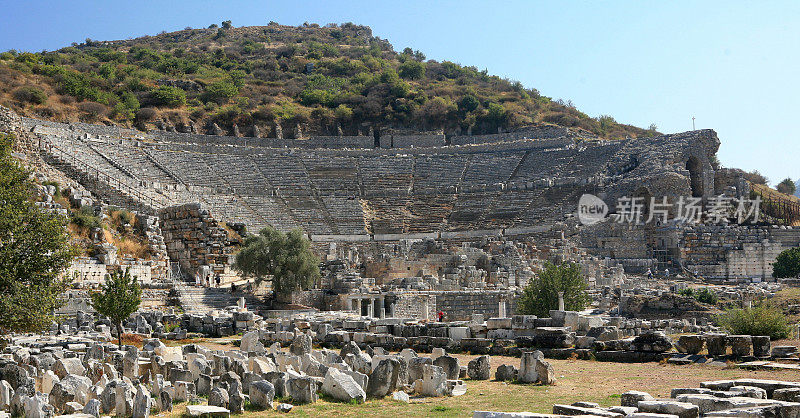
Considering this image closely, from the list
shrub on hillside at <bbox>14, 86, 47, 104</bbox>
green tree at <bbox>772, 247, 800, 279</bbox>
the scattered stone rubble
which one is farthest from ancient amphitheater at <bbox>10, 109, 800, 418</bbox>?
shrub on hillside at <bbox>14, 86, 47, 104</bbox>

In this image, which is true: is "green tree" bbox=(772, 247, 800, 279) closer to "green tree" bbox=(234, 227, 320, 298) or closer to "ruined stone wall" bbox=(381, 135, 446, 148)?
"green tree" bbox=(234, 227, 320, 298)

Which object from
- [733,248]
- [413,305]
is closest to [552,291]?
[413,305]

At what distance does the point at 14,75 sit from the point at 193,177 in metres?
21.1

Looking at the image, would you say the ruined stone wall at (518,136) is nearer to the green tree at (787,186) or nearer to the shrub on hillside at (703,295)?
the green tree at (787,186)

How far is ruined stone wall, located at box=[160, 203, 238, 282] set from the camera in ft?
102

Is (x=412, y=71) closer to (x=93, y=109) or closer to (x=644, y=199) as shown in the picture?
(x=93, y=109)

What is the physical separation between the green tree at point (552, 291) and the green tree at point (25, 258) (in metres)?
12.9

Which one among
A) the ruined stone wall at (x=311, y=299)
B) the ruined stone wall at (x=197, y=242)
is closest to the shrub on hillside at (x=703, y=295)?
the ruined stone wall at (x=311, y=299)

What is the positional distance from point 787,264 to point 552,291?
1718cm

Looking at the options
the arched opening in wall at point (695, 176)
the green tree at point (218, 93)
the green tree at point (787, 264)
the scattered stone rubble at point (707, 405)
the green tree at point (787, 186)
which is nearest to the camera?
the scattered stone rubble at point (707, 405)

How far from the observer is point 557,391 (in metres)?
Answer: 10.9

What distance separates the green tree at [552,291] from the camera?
21.7 meters

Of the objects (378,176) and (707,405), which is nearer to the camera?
(707,405)

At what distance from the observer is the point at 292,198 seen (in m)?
47.4
